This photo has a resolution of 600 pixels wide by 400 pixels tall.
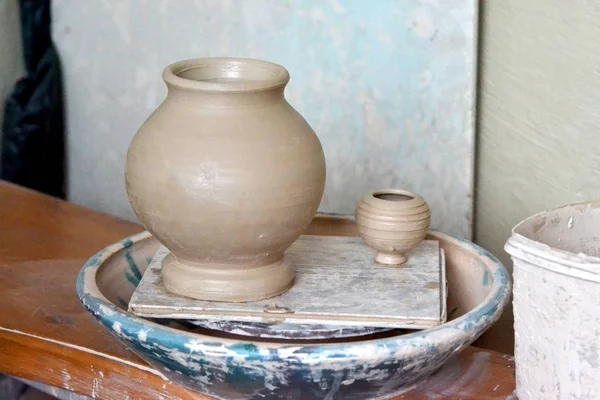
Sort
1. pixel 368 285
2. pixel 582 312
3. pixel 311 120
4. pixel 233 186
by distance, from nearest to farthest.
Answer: pixel 582 312
pixel 233 186
pixel 368 285
pixel 311 120

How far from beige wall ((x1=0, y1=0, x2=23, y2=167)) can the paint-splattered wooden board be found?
1033 mm

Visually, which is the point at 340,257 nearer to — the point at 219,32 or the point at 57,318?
the point at 57,318

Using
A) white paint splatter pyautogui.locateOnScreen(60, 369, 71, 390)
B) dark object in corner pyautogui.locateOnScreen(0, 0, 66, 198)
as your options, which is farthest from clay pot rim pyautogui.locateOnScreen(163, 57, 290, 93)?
dark object in corner pyautogui.locateOnScreen(0, 0, 66, 198)

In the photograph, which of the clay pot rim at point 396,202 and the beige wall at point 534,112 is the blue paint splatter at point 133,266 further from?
the beige wall at point 534,112

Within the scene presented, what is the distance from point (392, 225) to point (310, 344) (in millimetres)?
284

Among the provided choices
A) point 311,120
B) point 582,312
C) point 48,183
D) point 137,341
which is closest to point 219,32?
point 311,120

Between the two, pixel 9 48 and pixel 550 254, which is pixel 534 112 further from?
pixel 9 48

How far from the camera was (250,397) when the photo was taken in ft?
3.01

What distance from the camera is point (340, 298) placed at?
1.02m

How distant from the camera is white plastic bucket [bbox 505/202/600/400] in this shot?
0.82 metres

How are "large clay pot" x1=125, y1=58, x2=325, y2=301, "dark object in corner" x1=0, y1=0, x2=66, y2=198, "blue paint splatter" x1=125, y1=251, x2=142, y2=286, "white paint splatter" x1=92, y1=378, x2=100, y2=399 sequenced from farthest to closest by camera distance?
1. "dark object in corner" x1=0, y1=0, x2=66, y2=198
2. "blue paint splatter" x1=125, y1=251, x2=142, y2=286
3. "white paint splatter" x1=92, y1=378, x2=100, y2=399
4. "large clay pot" x1=125, y1=58, x2=325, y2=301

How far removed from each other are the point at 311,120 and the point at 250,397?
792mm

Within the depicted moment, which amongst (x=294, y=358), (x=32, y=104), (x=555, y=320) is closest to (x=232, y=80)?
(x=294, y=358)

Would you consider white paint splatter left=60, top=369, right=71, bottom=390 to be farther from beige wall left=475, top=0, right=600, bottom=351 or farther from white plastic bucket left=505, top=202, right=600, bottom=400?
beige wall left=475, top=0, right=600, bottom=351
